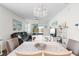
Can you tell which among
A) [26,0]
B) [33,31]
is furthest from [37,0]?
[33,31]

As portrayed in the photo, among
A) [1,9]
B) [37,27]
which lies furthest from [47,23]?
[1,9]

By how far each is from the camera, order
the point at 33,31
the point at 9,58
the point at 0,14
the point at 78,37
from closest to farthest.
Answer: the point at 9,58, the point at 78,37, the point at 0,14, the point at 33,31

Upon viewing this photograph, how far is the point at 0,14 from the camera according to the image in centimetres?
480

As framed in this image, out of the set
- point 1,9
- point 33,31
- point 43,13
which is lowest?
point 33,31

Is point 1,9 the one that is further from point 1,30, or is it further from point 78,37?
point 78,37

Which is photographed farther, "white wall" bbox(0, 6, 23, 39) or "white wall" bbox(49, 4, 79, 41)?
"white wall" bbox(0, 6, 23, 39)

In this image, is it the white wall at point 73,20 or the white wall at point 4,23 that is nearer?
the white wall at point 73,20

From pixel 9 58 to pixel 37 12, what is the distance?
8.71ft

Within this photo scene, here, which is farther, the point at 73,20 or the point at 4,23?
the point at 4,23

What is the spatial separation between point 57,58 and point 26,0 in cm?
64

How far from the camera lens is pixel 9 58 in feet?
3.09

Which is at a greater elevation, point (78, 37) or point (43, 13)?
point (43, 13)

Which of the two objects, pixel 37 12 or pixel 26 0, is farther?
pixel 37 12

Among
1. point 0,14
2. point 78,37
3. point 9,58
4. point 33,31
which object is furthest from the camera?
point 33,31
